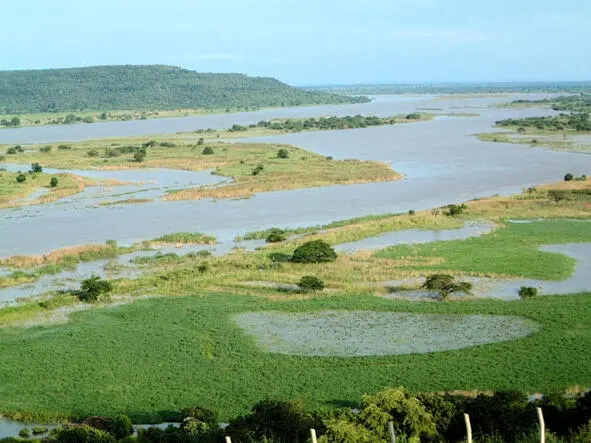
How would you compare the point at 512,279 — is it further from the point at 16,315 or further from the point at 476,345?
the point at 16,315

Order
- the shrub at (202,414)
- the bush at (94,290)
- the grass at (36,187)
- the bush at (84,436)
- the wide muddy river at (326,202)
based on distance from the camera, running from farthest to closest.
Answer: the grass at (36,187) → the wide muddy river at (326,202) → the bush at (94,290) → the shrub at (202,414) → the bush at (84,436)

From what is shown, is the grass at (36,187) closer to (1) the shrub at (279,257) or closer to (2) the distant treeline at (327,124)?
(1) the shrub at (279,257)

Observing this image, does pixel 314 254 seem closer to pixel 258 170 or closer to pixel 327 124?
pixel 258 170

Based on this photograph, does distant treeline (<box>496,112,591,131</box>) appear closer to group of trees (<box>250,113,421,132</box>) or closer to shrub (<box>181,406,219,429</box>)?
group of trees (<box>250,113,421,132</box>)

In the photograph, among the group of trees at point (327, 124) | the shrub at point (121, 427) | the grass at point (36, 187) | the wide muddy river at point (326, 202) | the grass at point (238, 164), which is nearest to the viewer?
the shrub at point (121, 427)

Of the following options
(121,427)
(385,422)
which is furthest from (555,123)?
(121,427)

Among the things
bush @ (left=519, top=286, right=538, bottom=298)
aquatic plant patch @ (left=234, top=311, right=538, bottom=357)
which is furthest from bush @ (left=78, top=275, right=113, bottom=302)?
bush @ (left=519, top=286, right=538, bottom=298)

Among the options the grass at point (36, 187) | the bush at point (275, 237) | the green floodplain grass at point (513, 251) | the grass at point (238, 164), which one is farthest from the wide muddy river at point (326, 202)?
the green floodplain grass at point (513, 251)
